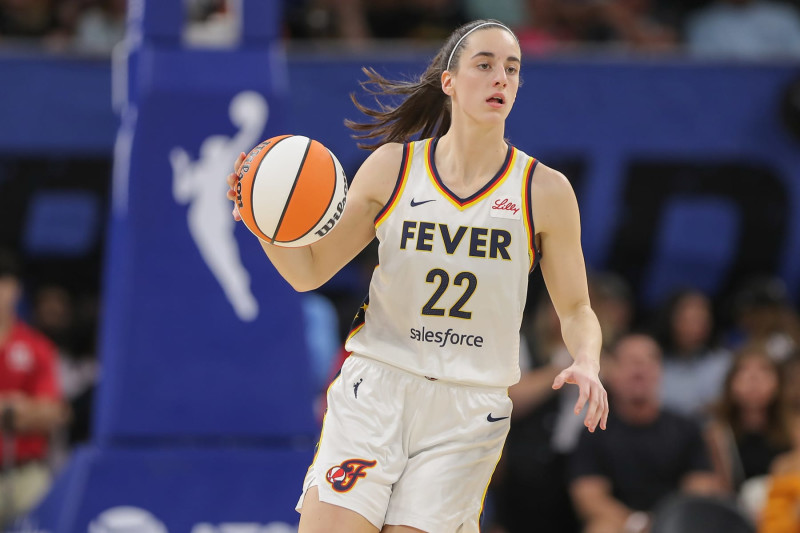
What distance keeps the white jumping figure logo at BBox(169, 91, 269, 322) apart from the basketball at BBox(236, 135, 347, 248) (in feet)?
7.50

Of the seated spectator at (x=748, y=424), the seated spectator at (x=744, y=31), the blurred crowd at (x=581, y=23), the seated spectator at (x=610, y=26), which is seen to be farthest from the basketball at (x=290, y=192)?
the seated spectator at (x=744, y=31)

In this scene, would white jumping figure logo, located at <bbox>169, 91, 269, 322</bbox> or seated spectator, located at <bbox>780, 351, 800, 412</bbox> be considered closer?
white jumping figure logo, located at <bbox>169, 91, 269, 322</bbox>

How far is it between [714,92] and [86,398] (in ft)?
16.3

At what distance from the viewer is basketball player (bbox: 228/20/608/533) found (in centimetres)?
422

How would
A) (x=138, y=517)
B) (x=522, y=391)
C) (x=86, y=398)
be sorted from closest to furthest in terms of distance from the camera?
1. (x=138, y=517)
2. (x=522, y=391)
3. (x=86, y=398)

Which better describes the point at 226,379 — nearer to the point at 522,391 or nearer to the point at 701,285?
the point at 522,391

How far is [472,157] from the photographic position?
4426 mm

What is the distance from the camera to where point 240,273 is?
678 centimetres

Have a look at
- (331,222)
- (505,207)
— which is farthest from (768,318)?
(331,222)

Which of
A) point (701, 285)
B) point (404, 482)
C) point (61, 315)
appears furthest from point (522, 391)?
point (404, 482)

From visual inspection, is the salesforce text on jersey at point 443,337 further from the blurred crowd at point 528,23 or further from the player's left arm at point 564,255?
the blurred crowd at point 528,23

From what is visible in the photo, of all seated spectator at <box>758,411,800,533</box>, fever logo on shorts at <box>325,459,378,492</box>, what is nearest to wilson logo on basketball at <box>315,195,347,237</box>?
fever logo on shorts at <box>325,459,378,492</box>

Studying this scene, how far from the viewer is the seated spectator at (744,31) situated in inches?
433

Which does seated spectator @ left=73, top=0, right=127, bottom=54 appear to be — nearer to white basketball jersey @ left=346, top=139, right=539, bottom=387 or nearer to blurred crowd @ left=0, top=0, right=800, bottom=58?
blurred crowd @ left=0, top=0, right=800, bottom=58
